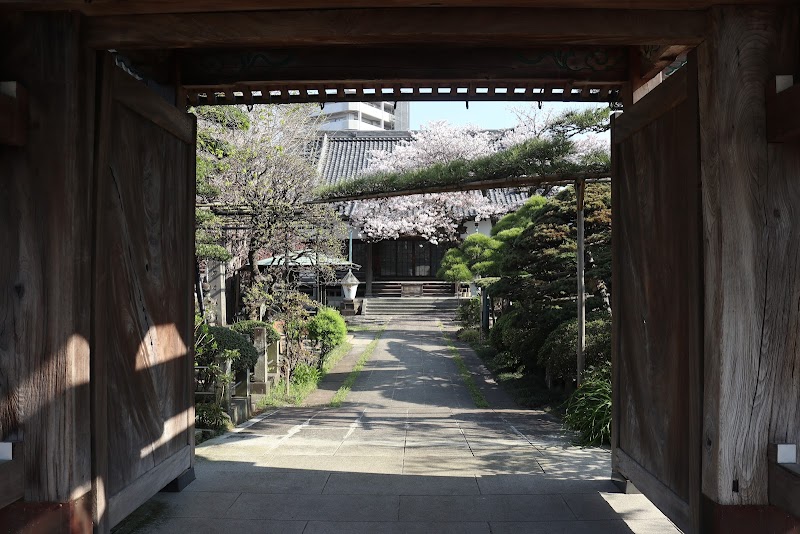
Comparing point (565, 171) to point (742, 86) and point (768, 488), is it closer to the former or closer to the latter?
point (742, 86)

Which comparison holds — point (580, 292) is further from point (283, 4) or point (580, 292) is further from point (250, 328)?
point (283, 4)

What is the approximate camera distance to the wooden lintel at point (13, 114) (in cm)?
276

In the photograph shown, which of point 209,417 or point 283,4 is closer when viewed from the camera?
point 283,4

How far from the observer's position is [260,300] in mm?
10930

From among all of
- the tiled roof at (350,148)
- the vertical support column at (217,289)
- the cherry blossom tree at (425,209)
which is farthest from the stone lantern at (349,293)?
the vertical support column at (217,289)

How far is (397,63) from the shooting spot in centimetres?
454

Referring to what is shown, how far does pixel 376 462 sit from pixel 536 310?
16.8 feet

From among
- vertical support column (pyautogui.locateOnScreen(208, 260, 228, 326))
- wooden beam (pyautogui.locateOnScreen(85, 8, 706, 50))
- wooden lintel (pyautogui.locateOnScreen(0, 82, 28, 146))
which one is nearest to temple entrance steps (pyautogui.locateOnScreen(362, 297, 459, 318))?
vertical support column (pyautogui.locateOnScreen(208, 260, 228, 326))

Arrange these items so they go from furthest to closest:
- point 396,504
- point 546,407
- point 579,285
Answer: point 546,407, point 579,285, point 396,504

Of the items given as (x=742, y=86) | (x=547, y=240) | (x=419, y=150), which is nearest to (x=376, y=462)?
(x=742, y=86)

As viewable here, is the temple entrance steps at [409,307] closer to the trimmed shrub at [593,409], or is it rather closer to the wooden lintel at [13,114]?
the trimmed shrub at [593,409]

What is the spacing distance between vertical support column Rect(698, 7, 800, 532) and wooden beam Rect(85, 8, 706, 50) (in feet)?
1.11

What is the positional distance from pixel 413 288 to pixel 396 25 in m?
23.0

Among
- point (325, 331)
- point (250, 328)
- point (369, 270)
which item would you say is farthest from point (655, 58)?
point (369, 270)
